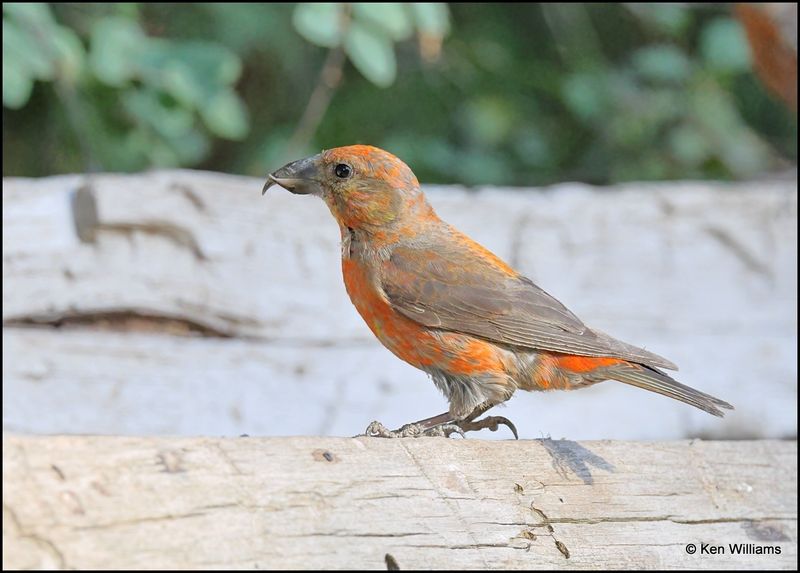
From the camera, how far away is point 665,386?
3008mm

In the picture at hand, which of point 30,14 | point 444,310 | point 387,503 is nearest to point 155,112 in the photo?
point 30,14

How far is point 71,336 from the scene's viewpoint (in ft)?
14.0

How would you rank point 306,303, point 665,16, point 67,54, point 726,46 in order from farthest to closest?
point 665,16, point 726,46, point 67,54, point 306,303

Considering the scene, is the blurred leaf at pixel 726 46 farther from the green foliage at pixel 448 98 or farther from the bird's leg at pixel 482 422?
the bird's leg at pixel 482 422

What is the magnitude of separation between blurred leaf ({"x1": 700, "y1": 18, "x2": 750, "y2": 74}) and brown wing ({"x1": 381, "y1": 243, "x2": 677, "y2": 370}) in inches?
125

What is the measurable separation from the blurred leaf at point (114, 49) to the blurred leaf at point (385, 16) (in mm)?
1049

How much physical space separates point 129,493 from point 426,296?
1425 mm

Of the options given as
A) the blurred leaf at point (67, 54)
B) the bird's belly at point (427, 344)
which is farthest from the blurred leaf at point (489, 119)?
the bird's belly at point (427, 344)

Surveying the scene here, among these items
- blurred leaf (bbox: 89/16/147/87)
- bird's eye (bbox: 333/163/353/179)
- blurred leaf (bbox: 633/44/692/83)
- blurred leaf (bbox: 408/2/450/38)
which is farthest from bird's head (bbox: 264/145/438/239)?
blurred leaf (bbox: 633/44/692/83)

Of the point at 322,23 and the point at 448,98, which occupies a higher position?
the point at 448,98

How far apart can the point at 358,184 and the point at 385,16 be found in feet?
5.34

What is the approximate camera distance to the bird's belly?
3.16 meters

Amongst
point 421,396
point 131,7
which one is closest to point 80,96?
point 131,7

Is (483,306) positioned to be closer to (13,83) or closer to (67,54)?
(13,83)
